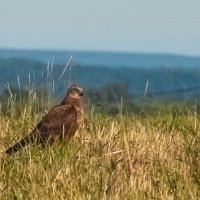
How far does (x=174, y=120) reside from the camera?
7805 millimetres

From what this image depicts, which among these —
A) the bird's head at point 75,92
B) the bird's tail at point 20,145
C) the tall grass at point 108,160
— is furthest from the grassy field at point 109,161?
the bird's head at point 75,92

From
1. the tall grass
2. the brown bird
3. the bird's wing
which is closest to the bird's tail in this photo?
the brown bird

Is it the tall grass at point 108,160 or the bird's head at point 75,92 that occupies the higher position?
the bird's head at point 75,92

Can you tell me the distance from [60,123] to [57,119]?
45 mm

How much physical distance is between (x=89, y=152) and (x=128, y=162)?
0.33 meters

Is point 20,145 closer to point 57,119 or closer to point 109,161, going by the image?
point 109,161

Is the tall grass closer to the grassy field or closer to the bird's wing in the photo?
the grassy field

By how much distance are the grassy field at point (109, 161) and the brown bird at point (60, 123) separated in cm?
10

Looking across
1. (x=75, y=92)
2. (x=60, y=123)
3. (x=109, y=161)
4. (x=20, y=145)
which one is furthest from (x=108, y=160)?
(x=75, y=92)

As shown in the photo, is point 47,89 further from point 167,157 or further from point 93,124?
point 167,157

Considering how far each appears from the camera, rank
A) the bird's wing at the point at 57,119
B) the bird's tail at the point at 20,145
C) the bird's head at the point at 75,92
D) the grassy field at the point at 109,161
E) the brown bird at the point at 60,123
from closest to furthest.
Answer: the grassy field at the point at 109,161 < the bird's tail at the point at 20,145 < the brown bird at the point at 60,123 < the bird's wing at the point at 57,119 < the bird's head at the point at 75,92

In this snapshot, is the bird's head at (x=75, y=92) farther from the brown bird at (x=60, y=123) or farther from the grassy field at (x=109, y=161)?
the grassy field at (x=109, y=161)

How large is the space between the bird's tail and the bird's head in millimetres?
1236

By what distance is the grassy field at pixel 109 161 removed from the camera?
563cm
